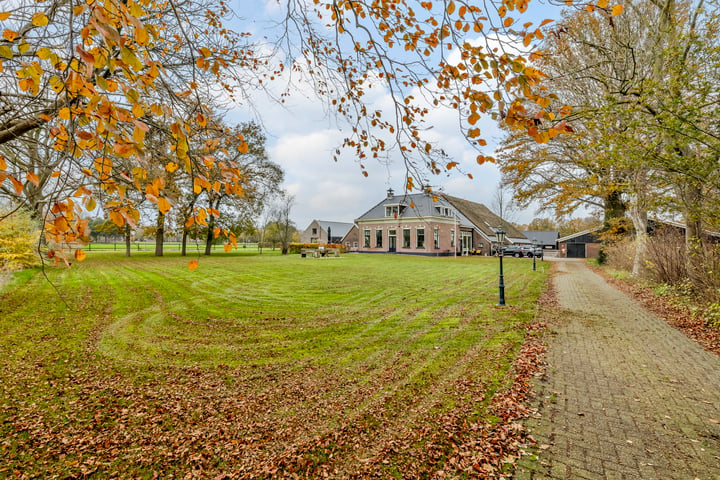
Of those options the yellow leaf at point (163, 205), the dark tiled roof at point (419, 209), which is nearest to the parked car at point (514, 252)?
the dark tiled roof at point (419, 209)

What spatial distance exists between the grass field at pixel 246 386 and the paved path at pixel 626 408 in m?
0.61

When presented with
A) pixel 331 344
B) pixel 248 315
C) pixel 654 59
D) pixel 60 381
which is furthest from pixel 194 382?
pixel 654 59

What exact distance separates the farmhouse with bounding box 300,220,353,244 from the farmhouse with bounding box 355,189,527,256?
11226 millimetres

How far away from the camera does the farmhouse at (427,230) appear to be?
106ft

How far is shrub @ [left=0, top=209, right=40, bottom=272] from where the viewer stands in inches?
445

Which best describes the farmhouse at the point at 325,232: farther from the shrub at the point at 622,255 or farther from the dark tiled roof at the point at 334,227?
the shrub at the point at 622,255

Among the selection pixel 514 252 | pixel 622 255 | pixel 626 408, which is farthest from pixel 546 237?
pixel 626 408

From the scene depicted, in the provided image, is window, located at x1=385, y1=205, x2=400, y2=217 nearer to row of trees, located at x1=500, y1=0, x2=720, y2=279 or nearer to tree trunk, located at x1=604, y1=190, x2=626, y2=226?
tree trunk, located at x1=604, y1=190, x2=626, y2=226

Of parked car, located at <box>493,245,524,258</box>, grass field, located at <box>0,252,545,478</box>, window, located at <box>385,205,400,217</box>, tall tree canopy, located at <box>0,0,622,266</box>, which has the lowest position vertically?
grass field, located at <box>0,252,545,478</box>

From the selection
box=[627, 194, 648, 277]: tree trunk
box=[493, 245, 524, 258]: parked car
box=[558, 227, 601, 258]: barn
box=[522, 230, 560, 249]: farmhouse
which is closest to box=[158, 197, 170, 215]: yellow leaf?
box=[627, 194, 648, 277]: tree trunk

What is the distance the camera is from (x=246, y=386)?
3.86m

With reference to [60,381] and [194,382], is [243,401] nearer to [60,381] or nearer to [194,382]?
[194,382]

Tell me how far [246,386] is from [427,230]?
1160 inches

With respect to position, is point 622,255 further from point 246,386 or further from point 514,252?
point 246,386
